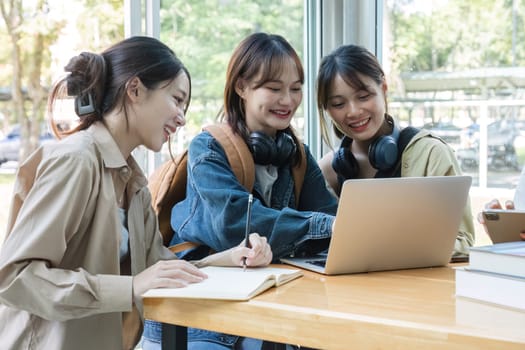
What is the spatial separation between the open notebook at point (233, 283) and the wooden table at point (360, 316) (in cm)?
2

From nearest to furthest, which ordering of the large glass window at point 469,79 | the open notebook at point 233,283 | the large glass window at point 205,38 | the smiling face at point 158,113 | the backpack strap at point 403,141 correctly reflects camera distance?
the open notebook at point 233,283 → the smiling face at point 158,113 → the backpack strap at point 403,141 → the large glass window at point 205,38 → the large glass window at point 469,79

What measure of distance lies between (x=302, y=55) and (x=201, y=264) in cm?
190

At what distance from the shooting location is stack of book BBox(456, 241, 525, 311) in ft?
3.58

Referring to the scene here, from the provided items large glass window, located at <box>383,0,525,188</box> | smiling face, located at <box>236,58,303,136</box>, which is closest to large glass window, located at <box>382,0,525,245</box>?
large glass window, located at <box>383,0,525,188</box>

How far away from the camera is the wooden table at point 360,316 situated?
101 cm

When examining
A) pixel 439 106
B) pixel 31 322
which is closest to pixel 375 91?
pixel 439 106

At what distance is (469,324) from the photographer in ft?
3.37

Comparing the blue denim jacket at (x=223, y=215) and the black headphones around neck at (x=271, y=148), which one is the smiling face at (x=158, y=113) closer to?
the blue denim jacket at (x=223, y=215)

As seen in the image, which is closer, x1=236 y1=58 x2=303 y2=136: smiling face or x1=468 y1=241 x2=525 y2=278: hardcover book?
x1=468 y1=241 x2=525 y2=278: hardcover book

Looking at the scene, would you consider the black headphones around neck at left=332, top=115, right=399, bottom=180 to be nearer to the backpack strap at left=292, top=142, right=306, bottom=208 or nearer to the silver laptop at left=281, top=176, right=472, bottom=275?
the backpack strap at left=292, top=142, right=306, bottom=208

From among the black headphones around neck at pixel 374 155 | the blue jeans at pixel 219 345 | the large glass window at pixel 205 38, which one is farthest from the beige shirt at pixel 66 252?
the large glass window at pixel 205 38

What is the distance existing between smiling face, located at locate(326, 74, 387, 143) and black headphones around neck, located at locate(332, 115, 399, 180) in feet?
0.18

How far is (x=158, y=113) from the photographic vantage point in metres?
1.57

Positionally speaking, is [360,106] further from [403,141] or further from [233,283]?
[233,283]
